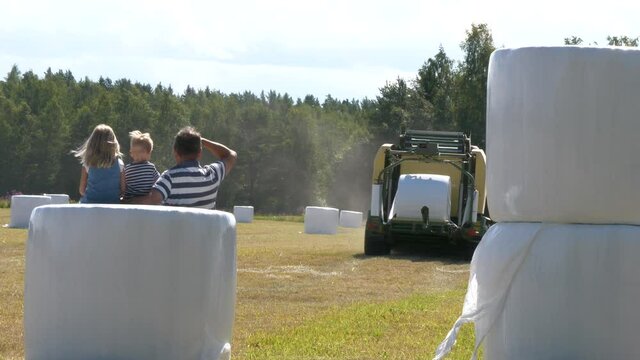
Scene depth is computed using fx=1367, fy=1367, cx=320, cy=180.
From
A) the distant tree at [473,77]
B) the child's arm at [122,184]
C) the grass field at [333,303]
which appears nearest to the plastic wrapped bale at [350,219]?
the grass field at [333,303]

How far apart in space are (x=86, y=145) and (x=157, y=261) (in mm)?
2748

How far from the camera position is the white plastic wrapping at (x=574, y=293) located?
742 cm

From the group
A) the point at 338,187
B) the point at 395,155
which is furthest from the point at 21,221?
the point at 338,187

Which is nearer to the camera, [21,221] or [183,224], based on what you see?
[183,224]

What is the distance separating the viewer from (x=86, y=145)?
32.9ft

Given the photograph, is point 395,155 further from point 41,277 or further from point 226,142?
point 226,142

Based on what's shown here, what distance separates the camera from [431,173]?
2719 cm

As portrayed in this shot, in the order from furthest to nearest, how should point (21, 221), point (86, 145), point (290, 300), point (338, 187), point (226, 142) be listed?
1. point (226, 142)
2. point (338, 187)
3. point (21, 221)
4. point (290, 300)
5. point (86, 145)

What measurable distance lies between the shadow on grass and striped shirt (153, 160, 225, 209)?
52.6ft

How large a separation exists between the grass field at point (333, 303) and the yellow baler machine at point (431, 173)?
21.1 inches

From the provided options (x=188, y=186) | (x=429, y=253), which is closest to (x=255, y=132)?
(x=429, y=253)

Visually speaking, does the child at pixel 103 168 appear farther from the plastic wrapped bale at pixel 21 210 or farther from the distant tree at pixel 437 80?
the distant tree at pixel 437 80

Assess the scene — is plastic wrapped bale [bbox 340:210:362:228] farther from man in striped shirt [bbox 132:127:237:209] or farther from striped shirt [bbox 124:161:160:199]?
man in striped shirt [bbox 132:127:237:209]

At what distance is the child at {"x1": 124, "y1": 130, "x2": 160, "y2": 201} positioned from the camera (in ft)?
33.6
